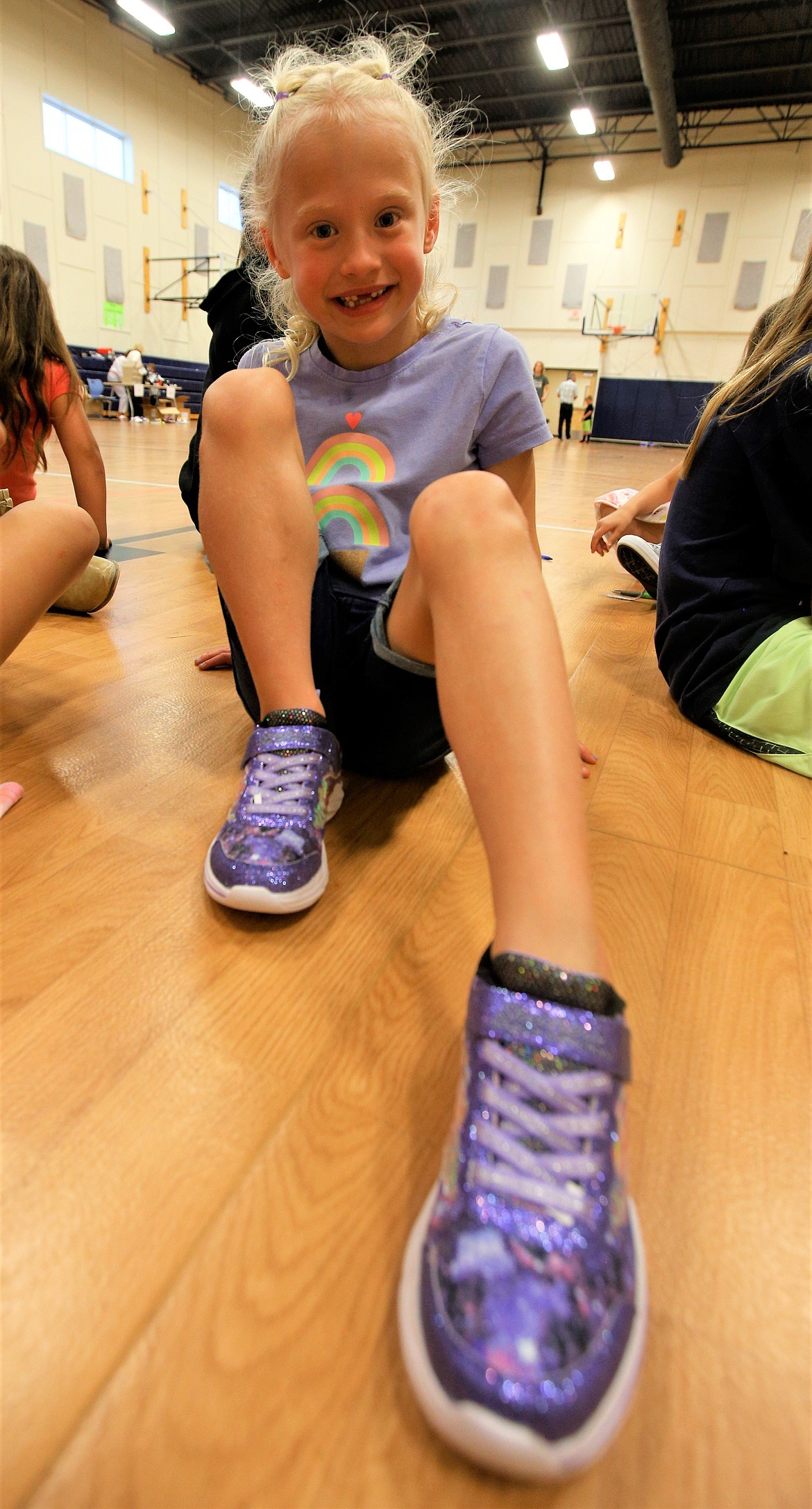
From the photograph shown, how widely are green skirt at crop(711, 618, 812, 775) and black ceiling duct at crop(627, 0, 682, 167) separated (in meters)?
8.04

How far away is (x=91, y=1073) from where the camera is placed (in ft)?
1.47

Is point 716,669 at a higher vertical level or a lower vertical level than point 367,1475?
higher

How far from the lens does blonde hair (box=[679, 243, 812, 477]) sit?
36.3 inches

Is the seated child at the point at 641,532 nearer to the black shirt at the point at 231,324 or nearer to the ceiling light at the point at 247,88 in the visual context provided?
the black shirt at the point at 231,324

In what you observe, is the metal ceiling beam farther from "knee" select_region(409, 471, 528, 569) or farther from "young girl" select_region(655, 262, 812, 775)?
"knee" select_region(409, 471, 528, 569)

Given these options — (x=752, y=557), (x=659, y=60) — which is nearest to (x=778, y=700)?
(x=752, y=557)

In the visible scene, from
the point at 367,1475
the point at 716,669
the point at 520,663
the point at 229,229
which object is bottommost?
the point at 367,1475

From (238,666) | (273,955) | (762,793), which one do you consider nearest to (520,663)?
(273,955)

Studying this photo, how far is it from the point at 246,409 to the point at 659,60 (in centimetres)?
937

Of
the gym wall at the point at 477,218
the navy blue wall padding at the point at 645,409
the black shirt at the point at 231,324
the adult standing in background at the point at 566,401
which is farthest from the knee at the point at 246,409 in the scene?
the navy blue wall padding at the point at 645,409

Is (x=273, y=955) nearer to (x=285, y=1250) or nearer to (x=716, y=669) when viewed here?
(x=285, y=1250)

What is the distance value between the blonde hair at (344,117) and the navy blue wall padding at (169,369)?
8.07 m

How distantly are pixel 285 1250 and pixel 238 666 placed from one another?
0.53m

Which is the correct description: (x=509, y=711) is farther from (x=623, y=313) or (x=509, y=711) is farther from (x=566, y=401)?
(x=623, y=313)
